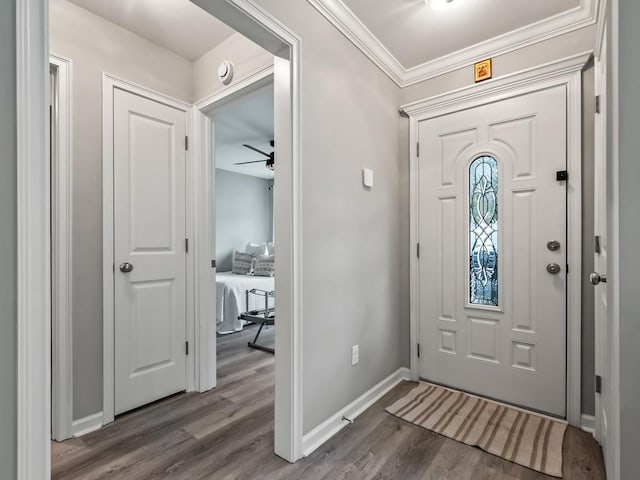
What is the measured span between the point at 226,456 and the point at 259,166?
5.12 m

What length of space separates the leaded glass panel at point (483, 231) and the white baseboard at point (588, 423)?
2.53ft

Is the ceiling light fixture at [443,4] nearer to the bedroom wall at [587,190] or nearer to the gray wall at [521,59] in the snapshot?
the gray wall at [521,59]

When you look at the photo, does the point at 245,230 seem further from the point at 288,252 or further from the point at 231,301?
the point at 288,252

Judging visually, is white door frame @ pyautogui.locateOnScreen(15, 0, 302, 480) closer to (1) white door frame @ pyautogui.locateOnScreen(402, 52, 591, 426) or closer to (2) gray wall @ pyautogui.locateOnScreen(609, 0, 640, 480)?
(2) gray wall @ pyautogui.locateOnScreen(609, 0, 640, 480)

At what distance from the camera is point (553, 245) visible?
2.03 meters

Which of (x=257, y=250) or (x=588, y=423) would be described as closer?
(x=588, y=423)

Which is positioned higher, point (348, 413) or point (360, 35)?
point (360, 35)

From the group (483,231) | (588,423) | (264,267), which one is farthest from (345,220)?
(264,267)

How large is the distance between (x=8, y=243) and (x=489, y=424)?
7.90ft

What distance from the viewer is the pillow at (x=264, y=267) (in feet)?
17.1

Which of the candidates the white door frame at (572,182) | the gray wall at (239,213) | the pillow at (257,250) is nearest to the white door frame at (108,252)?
the white door frame at (572,182)

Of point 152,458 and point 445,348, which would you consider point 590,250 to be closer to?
point 445,348

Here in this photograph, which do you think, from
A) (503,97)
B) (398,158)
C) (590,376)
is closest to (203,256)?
(398,158)

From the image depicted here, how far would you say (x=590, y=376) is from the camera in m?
1.91
